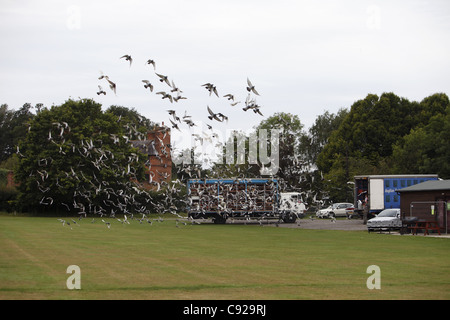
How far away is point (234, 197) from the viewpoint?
206 ft

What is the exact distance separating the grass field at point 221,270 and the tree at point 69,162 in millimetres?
50000

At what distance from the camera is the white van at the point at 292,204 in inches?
2634

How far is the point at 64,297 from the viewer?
1514cm

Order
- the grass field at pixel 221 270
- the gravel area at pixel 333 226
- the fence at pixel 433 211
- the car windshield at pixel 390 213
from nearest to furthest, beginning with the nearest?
1. the grass field at pixel 221 270
2. the fence at pixel 433 211
3. the car windshield at pixel 390 213
4. the gravel area at pixel 333 226

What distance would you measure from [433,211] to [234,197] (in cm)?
2218

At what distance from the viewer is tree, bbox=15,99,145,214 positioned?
82.1 m

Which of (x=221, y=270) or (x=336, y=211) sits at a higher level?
(x=221, y=270)

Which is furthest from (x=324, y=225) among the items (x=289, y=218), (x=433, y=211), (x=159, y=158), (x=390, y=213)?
(x=159, y=158)

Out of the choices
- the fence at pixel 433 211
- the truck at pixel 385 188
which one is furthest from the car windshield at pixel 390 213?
the truck at pixel 385 188

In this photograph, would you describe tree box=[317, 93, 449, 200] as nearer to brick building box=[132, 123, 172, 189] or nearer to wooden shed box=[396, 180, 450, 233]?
brick building box=[132, 123, 172, 189]

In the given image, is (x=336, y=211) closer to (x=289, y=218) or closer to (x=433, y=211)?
(x=289, y=218)

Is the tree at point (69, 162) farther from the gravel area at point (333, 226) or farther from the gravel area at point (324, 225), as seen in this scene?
the gravel area at point (333, 226)
